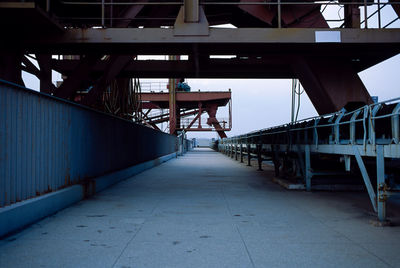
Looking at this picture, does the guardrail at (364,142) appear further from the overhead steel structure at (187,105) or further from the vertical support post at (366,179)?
the overhead steel structure at (187,105)

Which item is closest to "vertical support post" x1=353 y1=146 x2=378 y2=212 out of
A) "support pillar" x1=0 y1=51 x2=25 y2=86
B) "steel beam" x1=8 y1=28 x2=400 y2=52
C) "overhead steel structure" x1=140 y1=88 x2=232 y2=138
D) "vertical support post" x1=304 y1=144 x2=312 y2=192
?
"vertical support post" x1=304 y1=144 x2=312 y2=192

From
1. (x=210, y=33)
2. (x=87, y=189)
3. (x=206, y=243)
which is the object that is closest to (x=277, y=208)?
(x=206, y=243)


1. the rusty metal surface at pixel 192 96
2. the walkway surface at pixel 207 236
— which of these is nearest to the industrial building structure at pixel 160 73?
the walkway surface at pixel 207 236

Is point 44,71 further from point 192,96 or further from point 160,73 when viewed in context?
point 192,96

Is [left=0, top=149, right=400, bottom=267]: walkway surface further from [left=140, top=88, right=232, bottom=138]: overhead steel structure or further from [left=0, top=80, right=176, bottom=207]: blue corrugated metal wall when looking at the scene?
[left=140, top=88, right=232, bottom=138]: overhead steel structure

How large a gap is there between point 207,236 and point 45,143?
3345 millimetres

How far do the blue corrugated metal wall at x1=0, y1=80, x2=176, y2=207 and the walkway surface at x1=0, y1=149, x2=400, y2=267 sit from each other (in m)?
0.66

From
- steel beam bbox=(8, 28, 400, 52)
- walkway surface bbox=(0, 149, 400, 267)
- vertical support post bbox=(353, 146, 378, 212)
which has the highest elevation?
steel beam bbox=(8, 28, 400, 52)

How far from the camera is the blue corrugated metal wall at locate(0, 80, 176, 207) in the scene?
185 inches

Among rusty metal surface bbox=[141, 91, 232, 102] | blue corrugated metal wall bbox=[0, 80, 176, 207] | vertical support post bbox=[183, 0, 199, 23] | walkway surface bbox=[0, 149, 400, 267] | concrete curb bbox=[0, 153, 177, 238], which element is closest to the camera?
walkway surface bbox=[0, 149, 400, 267]

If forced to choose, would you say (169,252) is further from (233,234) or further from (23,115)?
(23,115)

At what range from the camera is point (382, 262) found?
3496mm

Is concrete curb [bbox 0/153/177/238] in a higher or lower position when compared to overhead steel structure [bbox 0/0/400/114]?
lower

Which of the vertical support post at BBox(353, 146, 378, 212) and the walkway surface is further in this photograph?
the vertical support post at BBox(353, 146, 378, 212)
